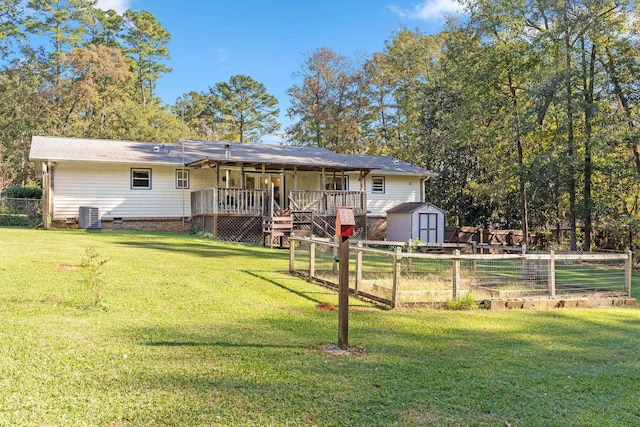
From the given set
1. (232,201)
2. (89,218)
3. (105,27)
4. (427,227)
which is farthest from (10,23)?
(427,227)

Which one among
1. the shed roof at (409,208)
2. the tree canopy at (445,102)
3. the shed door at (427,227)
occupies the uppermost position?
the tree canopy at (445,102)

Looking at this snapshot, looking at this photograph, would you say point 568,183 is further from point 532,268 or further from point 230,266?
point 230,266

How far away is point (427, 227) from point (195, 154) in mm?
11155

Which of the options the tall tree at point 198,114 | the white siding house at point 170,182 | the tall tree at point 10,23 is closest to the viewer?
the white siding house at point 170,182

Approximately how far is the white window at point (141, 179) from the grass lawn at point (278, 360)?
1157cm

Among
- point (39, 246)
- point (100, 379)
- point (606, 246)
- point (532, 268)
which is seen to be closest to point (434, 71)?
point (606, 246)

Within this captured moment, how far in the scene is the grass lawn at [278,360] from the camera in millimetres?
3383

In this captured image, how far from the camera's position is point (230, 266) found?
10469mm

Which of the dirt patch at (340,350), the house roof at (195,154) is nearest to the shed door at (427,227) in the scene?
the house roof at (195,154)

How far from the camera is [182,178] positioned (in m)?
20.4

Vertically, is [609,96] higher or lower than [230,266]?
higher

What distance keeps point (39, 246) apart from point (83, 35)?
32346 mm

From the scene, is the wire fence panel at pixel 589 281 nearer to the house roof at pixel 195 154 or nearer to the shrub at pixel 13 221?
the house roof at pixel 195 154

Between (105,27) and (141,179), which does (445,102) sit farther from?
(105,27)
